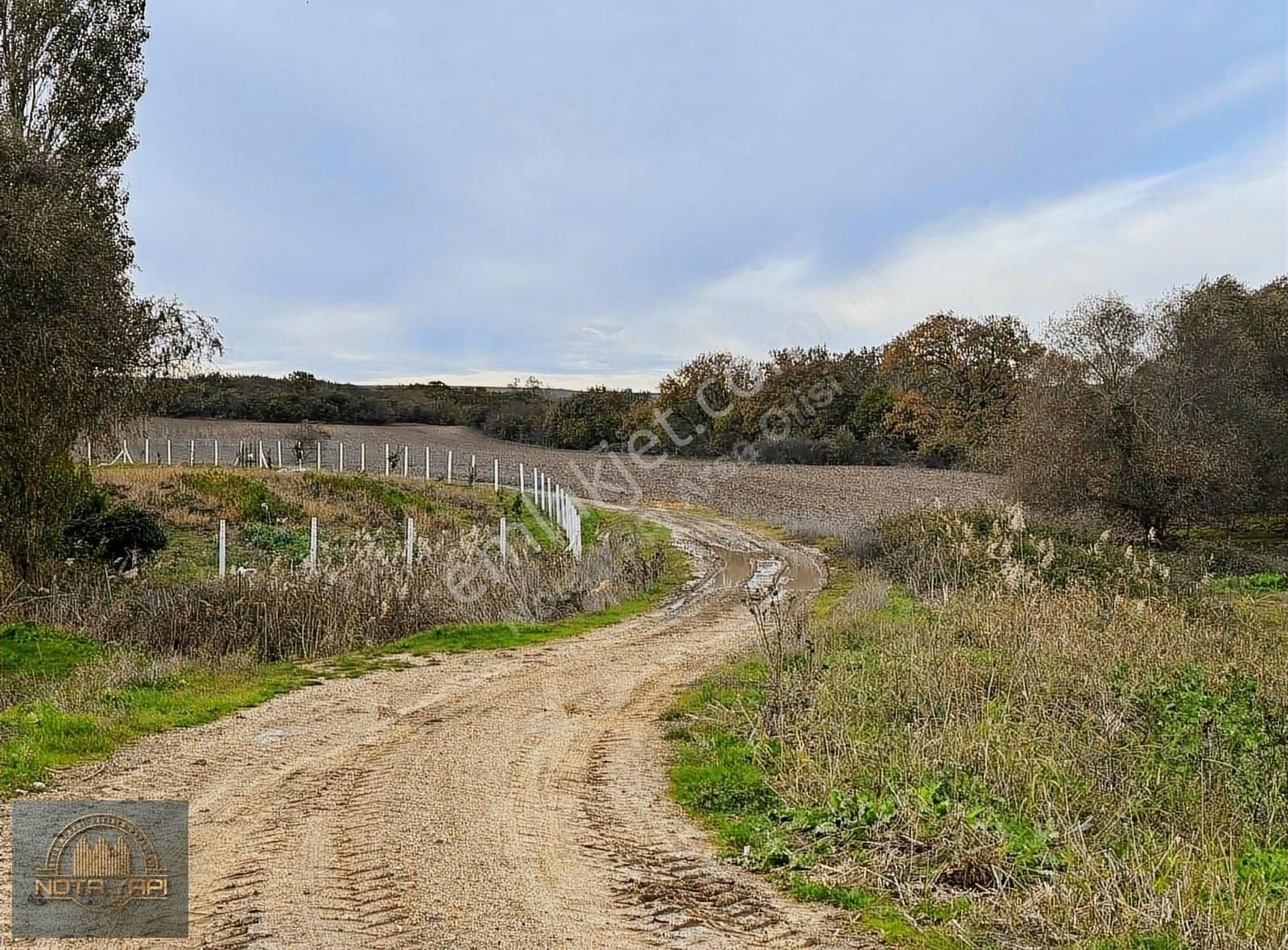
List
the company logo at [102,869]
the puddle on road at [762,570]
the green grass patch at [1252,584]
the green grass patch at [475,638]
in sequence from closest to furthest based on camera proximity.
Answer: the company logo at [102,869], the green grass patch at [475,638], the green grass patch at [1252,584], the puddle on road at [762,570]

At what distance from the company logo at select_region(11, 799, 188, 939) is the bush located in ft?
41.0

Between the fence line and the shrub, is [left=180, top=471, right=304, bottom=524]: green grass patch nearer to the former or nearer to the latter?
the fence line

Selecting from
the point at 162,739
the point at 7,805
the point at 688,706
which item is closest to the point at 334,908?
the point at 7,805

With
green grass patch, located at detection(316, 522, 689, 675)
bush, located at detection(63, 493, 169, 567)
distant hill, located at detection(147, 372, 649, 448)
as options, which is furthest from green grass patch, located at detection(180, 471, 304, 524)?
distant hill, located at detection(147, 372, 649, 448)

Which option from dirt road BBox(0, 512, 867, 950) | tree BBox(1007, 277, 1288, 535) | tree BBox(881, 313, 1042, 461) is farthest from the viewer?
tree BBox(881, 313, 1042, 461)

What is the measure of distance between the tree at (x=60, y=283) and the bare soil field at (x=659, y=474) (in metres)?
18.5

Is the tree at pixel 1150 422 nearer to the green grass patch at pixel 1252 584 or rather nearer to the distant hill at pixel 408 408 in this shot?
the green grass patch at pixel 1252 584

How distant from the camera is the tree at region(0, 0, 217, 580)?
46.6 ft

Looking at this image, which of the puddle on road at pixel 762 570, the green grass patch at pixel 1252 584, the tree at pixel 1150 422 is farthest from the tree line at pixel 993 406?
the puddle on road at pixel 762 570

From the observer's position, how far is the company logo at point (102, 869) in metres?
5.35

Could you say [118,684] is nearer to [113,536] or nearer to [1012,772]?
[1012,772]

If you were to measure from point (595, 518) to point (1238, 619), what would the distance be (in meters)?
21.4

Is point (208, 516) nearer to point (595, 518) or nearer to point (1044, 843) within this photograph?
point (595, 518)

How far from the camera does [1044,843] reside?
5777 millimetres
